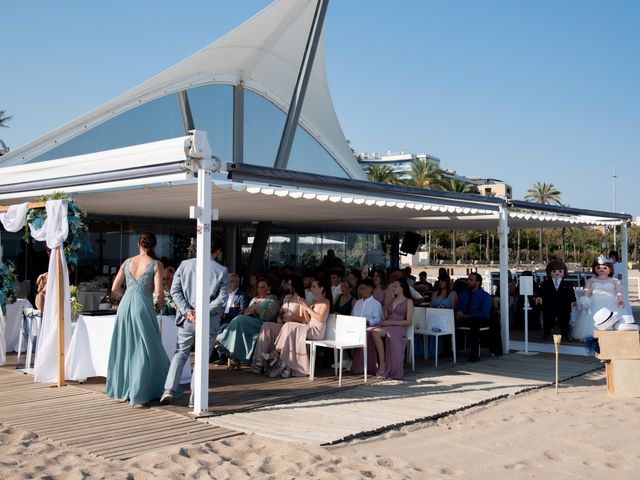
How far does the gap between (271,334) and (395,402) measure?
2.17 metres

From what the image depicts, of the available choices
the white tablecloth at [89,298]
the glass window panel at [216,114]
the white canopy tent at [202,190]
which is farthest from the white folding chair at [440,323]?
the glass window panel at [216,114]

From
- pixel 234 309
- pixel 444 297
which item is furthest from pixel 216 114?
pixel 444 297

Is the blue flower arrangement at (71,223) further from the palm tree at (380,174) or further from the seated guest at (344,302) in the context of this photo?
the palm tree at (380,174)

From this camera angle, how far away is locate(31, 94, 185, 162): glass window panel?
44.0ft

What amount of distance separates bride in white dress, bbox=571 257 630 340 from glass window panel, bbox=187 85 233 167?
28.4 feet

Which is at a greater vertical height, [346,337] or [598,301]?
[598,301]

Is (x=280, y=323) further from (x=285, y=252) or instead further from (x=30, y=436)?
(x=285, y=252)

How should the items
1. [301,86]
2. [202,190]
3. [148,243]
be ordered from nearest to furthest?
[202,190], [148,243], [301,86]

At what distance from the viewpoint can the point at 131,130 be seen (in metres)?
13.9

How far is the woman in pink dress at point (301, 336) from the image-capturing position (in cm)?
805

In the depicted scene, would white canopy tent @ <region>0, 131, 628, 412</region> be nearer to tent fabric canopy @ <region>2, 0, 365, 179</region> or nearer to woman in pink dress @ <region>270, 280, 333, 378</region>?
woman in pink dress @ <region>270, 280, 333, 378</region>

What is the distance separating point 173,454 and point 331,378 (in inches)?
135

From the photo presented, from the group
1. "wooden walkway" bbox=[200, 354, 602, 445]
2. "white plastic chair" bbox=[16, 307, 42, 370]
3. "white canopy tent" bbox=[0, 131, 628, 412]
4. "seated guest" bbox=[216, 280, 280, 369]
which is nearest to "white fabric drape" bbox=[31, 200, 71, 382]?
"white canopy tent" bbox=[0, 131, 628, 412]

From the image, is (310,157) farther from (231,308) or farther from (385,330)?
(385,330)
